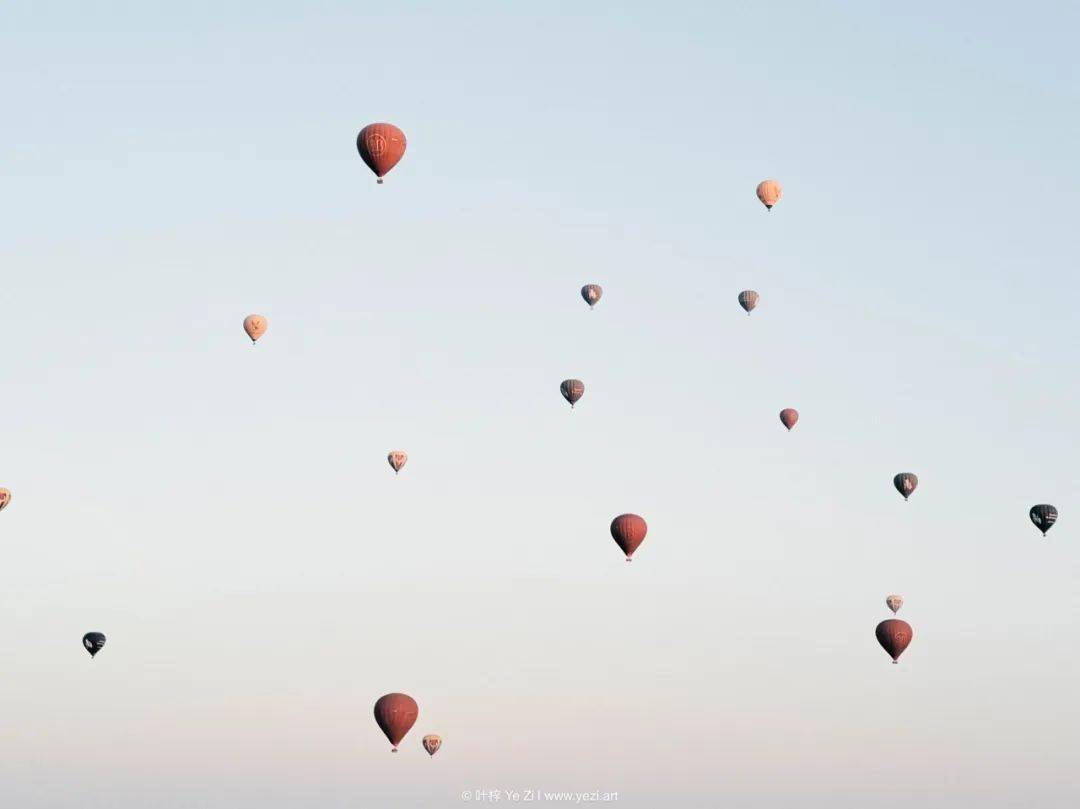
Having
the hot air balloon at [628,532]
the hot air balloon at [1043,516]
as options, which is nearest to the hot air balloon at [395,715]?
the hot air balloon at [628,532]

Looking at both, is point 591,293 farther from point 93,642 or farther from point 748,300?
point 93,642

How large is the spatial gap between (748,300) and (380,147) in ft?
124

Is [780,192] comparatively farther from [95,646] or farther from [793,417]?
[95,646]

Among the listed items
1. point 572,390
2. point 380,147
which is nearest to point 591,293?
point 572,390

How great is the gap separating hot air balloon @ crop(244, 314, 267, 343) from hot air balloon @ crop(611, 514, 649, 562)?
29.7 meters

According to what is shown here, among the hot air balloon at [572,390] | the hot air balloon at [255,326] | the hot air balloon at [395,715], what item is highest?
the hot air balloon at [255,326]

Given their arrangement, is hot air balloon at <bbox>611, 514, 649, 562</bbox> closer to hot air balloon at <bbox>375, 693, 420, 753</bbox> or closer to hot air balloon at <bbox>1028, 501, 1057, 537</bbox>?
hot air balloon at <bbox>375, 693, 420, 753</bbox>

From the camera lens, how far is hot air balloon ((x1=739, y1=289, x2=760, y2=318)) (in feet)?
432

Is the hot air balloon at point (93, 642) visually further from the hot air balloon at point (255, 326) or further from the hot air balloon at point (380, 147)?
the hot air balloon at point (380, 147)

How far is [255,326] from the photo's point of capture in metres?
128

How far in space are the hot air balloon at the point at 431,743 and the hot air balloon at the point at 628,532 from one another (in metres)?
28.1

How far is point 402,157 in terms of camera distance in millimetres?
105000

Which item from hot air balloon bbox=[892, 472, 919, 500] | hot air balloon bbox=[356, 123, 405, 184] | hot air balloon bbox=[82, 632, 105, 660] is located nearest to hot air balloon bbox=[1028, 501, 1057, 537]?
hot air balloon bbox=[892, 472, 919, 500]

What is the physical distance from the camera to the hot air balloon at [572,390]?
129 meters
